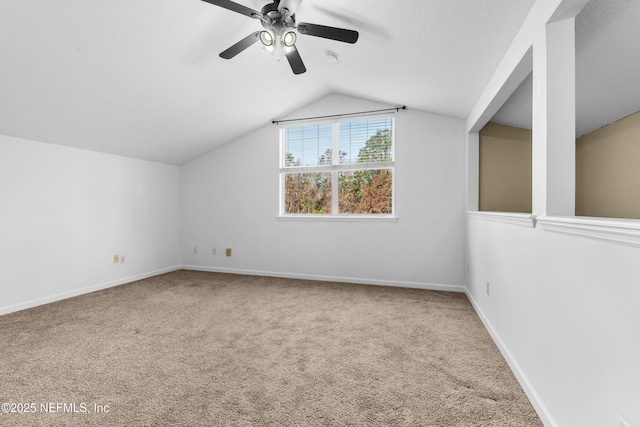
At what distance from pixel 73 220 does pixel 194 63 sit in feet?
7.78

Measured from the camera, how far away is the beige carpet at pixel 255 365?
151 cm

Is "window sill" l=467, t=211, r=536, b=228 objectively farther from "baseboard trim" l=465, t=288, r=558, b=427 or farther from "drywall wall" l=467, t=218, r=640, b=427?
"baseboard trim" l=465, t=288, r=558, b=427

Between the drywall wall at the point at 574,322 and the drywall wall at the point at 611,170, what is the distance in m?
1.59

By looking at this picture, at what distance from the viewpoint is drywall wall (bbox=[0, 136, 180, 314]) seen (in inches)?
117

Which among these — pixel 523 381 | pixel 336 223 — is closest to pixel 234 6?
pixel 523 381

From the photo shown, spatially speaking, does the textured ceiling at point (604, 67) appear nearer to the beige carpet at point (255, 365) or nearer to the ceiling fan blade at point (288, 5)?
the ceiling fan blade at point (288, 5)

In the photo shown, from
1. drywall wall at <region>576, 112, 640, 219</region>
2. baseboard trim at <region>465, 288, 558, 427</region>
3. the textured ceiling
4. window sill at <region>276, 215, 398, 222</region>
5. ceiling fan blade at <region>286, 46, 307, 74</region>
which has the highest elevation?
ceiling fan blade at <region>286, 46, 307, 74</region>

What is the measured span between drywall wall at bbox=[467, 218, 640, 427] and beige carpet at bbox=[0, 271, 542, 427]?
263 mm

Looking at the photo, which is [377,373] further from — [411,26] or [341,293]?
[411,26]

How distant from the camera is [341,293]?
3.66 meters

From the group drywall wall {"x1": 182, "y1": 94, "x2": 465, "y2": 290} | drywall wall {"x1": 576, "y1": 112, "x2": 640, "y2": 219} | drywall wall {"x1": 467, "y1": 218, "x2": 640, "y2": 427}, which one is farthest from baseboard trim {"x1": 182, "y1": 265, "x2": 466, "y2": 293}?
drywall wall {"x1": 467, "y1": 218, "x2": 640, "y2": 427}

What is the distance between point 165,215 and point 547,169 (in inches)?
193

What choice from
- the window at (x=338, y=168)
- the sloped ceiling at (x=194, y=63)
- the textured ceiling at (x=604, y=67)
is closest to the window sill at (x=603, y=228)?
the textured ceiling at (x=604, y=67)

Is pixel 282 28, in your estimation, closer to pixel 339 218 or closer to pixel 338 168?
pixel 338 168
